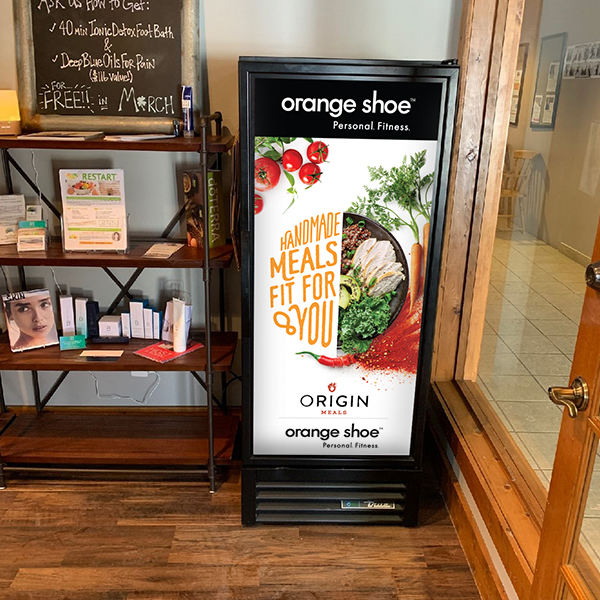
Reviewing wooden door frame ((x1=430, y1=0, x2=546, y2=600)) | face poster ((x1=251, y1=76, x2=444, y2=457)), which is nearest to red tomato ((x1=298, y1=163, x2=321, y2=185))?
face poster ((x1=251, y1=76, x2=444, y2=457))

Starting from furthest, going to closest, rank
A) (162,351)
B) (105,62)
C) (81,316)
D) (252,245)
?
1. (81,316)
2. (162,351)
3. (105,62)
4. (252,245)

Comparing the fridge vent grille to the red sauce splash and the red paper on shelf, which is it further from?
the red paper on shelf

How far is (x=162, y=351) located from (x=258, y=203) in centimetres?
85

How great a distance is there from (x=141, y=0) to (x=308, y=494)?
6.49ft

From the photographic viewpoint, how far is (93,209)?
247 centimetres

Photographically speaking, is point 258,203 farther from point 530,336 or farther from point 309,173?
point 530,336

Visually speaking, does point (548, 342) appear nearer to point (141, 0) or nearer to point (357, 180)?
point (357, 180)

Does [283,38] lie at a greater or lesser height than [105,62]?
greater

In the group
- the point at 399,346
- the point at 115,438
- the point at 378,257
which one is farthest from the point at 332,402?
the point at 115,438

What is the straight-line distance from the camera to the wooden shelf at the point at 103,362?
2.55 metres

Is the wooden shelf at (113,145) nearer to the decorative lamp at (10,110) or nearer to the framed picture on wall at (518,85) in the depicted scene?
the decorative lamp at (10,110)

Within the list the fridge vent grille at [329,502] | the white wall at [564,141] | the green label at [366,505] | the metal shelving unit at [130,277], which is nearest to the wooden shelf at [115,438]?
the metal shelving unit at [130,277]

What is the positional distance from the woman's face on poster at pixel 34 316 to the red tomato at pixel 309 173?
4.19 ft

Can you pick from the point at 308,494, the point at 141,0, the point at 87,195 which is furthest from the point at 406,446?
the point at 141,0
